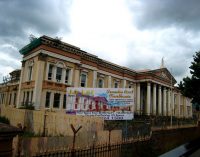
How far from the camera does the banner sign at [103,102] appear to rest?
15.4 m

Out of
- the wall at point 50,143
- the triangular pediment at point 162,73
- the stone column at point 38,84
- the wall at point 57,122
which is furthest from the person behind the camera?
the triangular pediment at point 162,73

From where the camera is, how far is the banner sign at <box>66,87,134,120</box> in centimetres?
1540

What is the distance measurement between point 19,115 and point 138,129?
11.1 metres

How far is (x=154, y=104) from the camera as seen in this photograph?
44.4 meters

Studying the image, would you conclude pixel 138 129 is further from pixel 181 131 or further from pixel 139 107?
pixel 139 107

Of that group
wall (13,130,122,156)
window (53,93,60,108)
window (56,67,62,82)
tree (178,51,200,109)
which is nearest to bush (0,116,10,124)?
window (53,93,60,108)

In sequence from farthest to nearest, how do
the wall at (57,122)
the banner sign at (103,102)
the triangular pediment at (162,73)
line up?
the triangular pediment at (162,73) → the banner sign at (103,102) → the wall at (57,122)

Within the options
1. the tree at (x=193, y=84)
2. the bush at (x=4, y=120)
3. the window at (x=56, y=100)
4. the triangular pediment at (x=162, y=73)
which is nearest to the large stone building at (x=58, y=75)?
the window at (x=56, y=100)

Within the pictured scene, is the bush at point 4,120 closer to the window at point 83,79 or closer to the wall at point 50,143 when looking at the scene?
the wall at point 50,143

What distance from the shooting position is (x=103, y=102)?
16.6 meters

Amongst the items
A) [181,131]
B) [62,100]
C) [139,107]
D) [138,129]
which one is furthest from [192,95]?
[139,107]

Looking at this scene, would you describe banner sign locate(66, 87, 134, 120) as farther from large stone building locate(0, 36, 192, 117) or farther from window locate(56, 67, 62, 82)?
window locate(56, 67, 62, 82)

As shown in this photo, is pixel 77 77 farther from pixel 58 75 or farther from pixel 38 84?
pixel 38 84

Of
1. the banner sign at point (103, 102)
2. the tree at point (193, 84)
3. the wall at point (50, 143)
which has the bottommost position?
the wall at point (50, 143)
